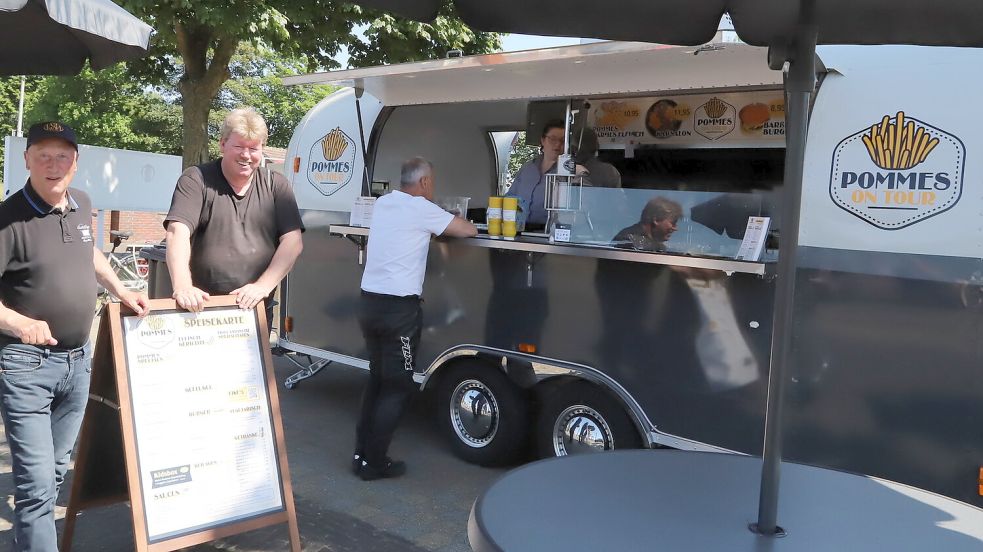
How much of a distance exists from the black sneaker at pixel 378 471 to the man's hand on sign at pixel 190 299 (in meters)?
1.86

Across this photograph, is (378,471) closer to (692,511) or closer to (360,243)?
(360,243)

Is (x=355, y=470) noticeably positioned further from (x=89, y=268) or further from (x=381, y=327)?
(x=89, y=268)

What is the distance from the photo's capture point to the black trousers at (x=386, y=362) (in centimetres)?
485

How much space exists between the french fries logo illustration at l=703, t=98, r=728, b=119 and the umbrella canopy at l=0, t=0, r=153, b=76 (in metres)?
4.02

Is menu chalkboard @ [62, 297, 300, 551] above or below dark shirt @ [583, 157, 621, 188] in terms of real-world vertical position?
below

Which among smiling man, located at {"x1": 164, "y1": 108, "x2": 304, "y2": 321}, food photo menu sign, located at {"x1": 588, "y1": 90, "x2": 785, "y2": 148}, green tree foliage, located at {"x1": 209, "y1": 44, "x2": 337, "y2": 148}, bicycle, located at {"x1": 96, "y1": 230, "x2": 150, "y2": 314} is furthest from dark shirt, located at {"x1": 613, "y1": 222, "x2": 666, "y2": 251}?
green tree foliage, located at {"x1": 209, "y1": 44, "x2": 337, "y2": 148}

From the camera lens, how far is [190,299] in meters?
3.43

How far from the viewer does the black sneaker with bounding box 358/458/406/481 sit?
16.3ft

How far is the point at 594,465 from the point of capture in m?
2.38

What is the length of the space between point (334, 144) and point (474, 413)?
2352 millimetres

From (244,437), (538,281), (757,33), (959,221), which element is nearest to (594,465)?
(757,33)

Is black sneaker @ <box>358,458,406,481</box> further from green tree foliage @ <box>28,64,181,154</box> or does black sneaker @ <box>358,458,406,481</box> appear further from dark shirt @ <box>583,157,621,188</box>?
green tree foliage @ <box>28,64,181,154</box>

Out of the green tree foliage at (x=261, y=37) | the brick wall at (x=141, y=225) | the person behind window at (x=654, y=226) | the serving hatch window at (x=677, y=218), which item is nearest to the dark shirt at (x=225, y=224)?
the serving hatch window at (x=677, y=218)

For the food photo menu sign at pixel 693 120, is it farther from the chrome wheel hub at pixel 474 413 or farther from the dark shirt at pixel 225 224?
the dark shirt at pixel 225 224
